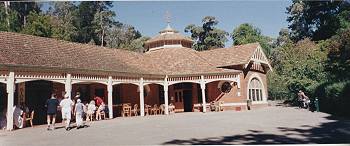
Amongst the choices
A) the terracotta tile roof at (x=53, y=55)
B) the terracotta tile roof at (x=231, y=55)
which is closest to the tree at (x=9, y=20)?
the terracotta tile roof at (x=53, y=55)

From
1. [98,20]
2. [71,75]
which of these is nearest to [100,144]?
[71,75]

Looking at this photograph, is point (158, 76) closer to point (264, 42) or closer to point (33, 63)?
point (33, 63)

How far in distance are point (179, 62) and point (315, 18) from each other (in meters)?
37.7

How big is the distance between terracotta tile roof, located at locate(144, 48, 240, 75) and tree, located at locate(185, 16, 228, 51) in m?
31.1

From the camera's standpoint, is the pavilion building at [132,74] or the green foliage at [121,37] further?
the green foliage at [121,37]

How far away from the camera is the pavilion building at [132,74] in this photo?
18.6 meters

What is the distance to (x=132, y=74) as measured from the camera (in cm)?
2412

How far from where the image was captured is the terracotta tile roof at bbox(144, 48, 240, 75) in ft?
90.8

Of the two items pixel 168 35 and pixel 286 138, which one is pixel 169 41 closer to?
pixel 168 35

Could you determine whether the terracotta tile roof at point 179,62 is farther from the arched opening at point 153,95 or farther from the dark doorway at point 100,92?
the dark doorway at point 100,92

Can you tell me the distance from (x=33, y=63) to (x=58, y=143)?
785cm

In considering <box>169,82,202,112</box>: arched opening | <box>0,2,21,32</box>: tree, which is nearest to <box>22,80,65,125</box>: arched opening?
<box>169,82,202,112</box>: arched opening

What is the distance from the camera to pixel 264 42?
227ft

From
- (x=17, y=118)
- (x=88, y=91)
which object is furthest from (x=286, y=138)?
(x=88, y=91)
